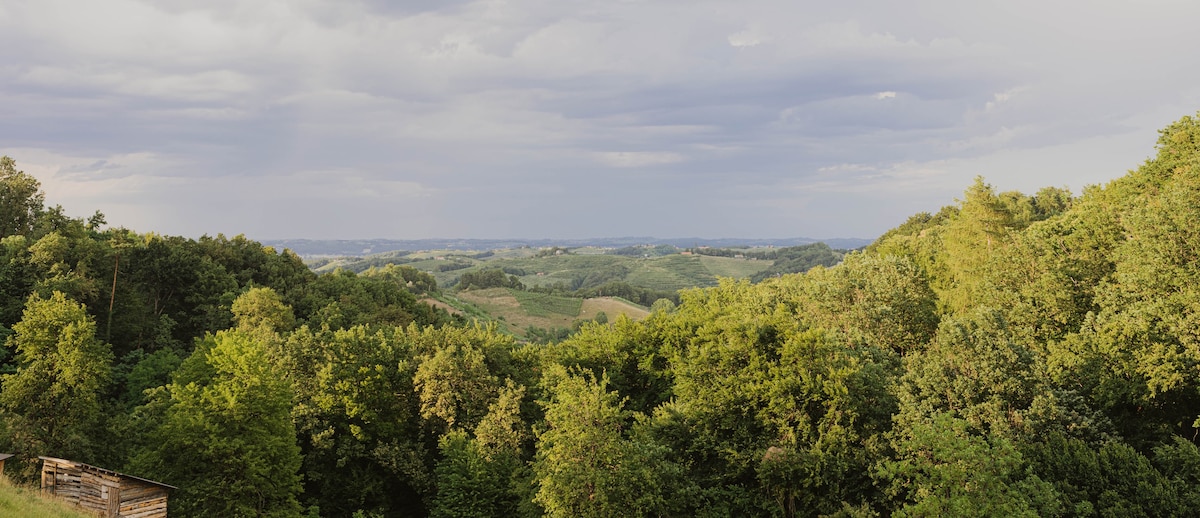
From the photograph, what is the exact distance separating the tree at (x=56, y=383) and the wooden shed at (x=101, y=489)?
25.4 feet

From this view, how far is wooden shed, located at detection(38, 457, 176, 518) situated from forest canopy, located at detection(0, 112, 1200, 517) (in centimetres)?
247

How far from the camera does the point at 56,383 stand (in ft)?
125

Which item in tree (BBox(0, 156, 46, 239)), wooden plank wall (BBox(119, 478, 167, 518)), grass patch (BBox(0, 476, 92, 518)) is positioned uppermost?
tree (BBox(0, 156, 46, 239))

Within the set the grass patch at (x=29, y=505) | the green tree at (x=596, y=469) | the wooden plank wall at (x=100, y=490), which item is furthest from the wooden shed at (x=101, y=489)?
the green tree at (x=596, y=469)

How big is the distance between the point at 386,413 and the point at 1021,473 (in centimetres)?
3611

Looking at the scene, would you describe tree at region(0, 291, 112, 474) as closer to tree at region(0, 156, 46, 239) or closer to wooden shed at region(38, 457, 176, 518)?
wooden shed at region(38, 457, 176, 518)

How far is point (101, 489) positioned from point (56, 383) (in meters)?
12.8

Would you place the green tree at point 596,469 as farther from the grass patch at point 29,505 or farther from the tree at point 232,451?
the grass patch at point 29,505

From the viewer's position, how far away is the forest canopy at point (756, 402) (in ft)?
90.0

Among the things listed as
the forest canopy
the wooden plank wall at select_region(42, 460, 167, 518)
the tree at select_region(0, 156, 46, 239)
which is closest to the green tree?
the forest canopy

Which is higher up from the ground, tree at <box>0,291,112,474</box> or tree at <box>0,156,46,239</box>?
tree at <box>0,156,46,239</box>

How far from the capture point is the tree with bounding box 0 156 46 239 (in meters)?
75.7

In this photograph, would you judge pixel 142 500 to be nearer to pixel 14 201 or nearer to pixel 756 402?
pixel 756 402

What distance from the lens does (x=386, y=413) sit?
146 ft
